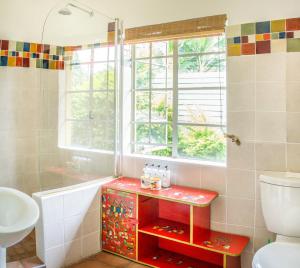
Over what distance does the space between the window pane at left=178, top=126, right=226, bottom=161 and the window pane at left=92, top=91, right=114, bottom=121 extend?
707 millimetres

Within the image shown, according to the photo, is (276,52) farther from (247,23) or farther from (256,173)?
(256,173)

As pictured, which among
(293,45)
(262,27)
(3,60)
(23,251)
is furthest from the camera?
(3,60)

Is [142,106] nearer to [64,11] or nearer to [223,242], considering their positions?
[64,11]

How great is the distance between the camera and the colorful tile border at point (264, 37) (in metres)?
2.12

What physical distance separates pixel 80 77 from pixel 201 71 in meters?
1.18

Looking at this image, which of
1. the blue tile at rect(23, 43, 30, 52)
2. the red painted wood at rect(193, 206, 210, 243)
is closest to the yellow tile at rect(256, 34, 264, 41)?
the red painted wood at rect(193, 206, 210, 243)

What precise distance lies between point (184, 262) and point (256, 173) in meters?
0.90

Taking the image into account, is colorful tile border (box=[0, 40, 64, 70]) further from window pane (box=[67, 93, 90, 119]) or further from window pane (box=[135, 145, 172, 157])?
window pane (box=[135, 145, 172, 157])

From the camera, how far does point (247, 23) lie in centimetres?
226

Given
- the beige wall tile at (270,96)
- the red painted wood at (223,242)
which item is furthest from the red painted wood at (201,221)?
the beige wall tile at (270,96)

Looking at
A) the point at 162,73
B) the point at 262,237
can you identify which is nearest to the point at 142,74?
the point at 162,73

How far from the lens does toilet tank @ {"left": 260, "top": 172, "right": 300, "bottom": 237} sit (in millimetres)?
1926

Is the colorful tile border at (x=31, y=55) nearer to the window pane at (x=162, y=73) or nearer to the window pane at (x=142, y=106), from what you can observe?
the window pane at (x=142, y=106)

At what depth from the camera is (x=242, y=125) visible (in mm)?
2293
